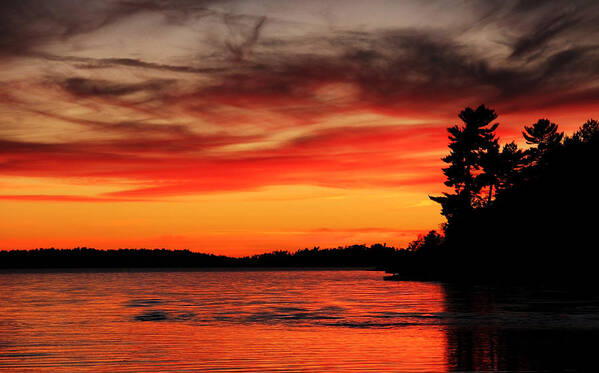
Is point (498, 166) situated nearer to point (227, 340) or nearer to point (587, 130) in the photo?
point (587, 130)

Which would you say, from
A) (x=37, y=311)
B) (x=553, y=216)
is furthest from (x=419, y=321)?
(x=553, y=216)

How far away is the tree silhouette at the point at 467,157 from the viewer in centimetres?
10700

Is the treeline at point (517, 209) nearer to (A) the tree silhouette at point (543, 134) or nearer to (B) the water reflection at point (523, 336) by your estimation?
(A) the tree silhouette at point (543, 134)

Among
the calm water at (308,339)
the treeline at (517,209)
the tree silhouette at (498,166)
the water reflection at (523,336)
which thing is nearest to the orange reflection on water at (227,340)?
the calm water at (308,339)

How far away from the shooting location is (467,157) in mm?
107375

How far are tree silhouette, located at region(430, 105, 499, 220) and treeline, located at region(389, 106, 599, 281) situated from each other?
16 centimetres

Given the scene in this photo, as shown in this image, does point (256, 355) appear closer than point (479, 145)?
Yes

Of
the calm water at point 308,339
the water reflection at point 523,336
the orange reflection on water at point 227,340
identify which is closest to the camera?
the water reflection at point 523,336

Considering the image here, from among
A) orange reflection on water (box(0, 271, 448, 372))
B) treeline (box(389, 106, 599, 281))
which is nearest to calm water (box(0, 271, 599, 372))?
orange reflection on water (box(0, 271, 448, 372))

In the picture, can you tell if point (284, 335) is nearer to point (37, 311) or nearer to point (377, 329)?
point (377, 329)

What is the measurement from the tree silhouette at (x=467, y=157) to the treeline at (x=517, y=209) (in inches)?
6.2

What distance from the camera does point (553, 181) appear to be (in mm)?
86500

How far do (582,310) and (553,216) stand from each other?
4331cm

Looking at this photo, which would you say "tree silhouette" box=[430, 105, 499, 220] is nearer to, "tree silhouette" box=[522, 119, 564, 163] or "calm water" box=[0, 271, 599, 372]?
"tree silhouette" box=[522, 119, 564, 163]
